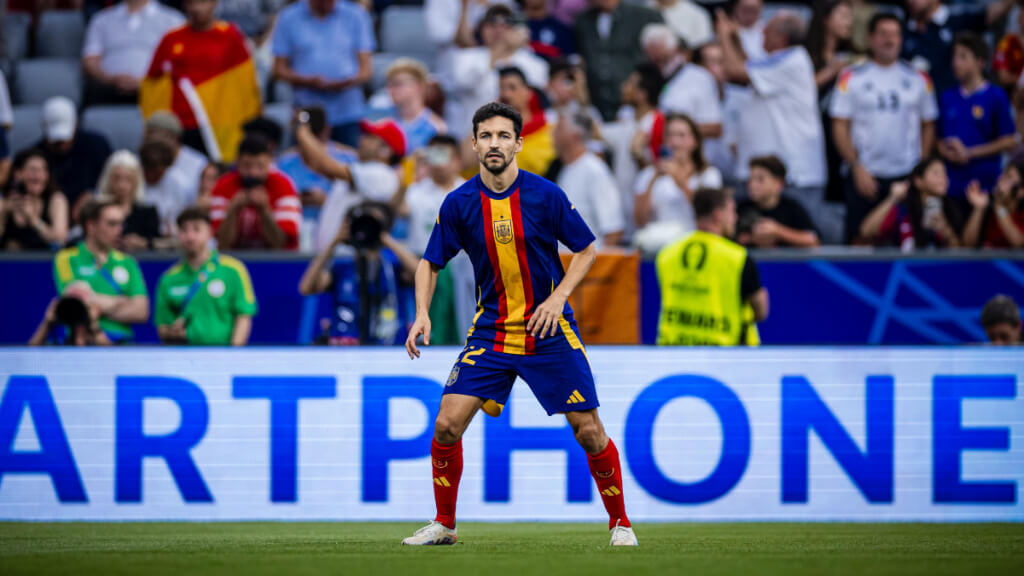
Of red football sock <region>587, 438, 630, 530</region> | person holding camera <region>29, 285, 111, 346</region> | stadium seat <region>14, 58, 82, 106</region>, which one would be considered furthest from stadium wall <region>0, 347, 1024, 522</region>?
stadium seat <region>14, 58, 82, 106</region>

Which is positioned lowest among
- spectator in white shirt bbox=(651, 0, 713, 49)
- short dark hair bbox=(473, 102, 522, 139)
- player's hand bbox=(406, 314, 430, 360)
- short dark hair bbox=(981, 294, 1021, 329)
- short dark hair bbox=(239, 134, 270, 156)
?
short dark hair bbox=(981, 294, 1021, 329)

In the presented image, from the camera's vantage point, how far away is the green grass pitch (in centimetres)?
515

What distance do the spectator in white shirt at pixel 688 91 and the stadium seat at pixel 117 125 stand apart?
5.01 metres

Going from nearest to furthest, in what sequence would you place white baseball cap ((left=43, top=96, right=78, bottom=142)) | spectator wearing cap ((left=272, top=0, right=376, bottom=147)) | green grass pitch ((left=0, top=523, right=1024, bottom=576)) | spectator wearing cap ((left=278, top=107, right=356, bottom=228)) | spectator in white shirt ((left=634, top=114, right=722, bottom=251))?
green grass pitch ((left=0, top=523, right=1024, bottom=576))
spectator in white shirt ((left=634, top=114, right=722, bottom=251))
spectator wearing cap ((left=278, top=107, right=356, bottom=228))
white baseball cap ((left=43, top=96, right=78, bottom=142))
spectator wearing cap ((left=272, top=0, right=376, bottom=147))

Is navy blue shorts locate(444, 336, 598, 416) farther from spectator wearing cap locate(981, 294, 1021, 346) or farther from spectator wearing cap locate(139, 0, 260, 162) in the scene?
spectator wearing cap locate(139, 0, 260, 162)

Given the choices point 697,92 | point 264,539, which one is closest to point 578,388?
point 264,539

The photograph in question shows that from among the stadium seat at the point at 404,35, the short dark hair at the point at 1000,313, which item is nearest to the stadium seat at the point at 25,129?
the stadium seat at the point at 404,35

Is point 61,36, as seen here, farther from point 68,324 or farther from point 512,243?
point 512,243

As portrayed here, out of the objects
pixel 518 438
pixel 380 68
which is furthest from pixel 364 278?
pixel 380 68

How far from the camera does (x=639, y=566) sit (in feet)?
17.2

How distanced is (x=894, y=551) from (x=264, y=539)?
10.4 ft

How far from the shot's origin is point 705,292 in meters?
9.33

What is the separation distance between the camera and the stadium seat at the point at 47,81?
1350 centimetres

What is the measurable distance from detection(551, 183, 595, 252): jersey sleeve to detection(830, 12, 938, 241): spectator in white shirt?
6069 millimetres
